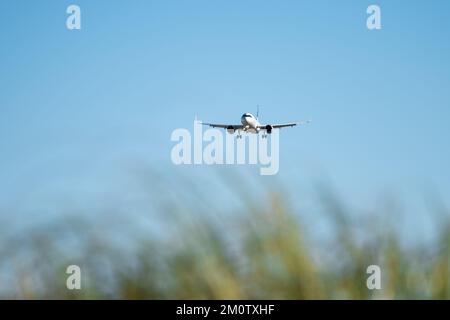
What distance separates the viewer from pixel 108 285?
1.75m

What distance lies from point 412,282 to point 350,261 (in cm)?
24
